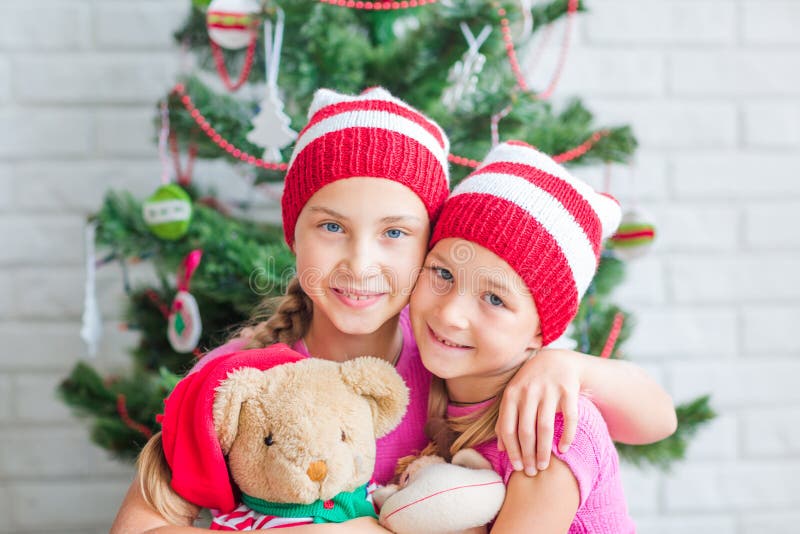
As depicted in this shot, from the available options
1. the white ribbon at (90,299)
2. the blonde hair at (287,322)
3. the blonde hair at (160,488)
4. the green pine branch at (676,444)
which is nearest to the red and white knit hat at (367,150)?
the blonde hair at (287,322)

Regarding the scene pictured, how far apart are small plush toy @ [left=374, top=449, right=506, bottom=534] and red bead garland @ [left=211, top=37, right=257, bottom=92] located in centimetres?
66

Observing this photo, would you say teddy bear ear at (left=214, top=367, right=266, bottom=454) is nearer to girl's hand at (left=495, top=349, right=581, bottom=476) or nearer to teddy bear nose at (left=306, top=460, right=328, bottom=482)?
teddy bear nose at (left=306, top=460, right=328, bottom=482)

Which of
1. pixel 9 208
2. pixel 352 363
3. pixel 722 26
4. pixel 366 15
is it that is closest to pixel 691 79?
pixel 722 26

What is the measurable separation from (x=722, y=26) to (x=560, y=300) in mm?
1035

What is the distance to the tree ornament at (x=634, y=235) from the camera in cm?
111

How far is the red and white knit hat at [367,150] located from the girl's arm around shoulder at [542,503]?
0.33 m

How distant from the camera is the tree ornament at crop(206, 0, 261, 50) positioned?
1.03m

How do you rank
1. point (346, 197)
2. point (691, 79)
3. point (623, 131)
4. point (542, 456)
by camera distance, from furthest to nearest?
point (691, 79)
point (623, 131)
point (346, 197)
point (542, 456)

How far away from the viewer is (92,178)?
1.50m

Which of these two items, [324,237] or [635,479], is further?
[635,479]

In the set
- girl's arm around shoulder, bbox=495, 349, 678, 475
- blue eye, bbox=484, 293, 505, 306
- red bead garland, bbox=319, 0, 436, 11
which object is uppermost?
red bead garland, bbox=319, 0, 436, 11

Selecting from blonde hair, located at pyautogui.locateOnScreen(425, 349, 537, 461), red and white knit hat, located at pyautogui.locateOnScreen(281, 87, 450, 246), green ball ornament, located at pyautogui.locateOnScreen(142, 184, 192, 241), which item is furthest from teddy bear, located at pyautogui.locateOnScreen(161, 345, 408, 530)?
green ball ornament, located at pyautogui.locateOnScreen(142, 184, 192, 241)

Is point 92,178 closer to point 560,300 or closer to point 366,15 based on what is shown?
point 366,15

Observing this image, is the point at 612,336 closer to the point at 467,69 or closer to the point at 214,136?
the point at 467,69
